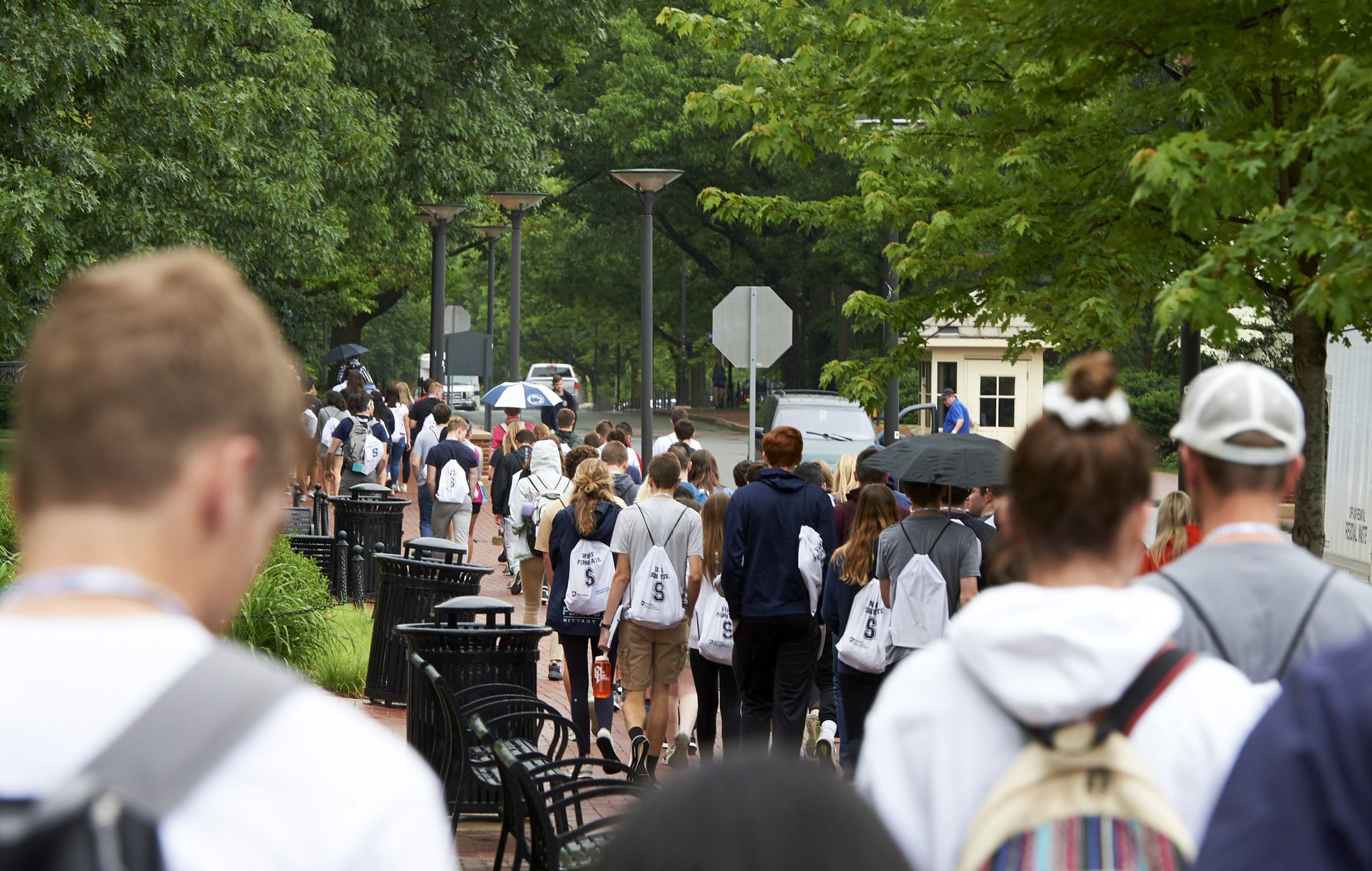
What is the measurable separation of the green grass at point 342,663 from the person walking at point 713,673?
284 cm

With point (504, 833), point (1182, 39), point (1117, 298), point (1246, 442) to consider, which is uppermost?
point (1182, 39)

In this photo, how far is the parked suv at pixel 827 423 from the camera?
2292 cm

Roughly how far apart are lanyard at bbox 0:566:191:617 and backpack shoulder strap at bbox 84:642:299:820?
0.07 metres

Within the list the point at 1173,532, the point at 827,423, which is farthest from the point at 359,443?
the point at 1173,532

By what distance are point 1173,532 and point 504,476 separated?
9451 mm

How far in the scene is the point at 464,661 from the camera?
7957 mm

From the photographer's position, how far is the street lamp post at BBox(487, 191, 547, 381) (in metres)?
25.1

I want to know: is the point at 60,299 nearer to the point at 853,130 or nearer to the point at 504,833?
the point at 504,833

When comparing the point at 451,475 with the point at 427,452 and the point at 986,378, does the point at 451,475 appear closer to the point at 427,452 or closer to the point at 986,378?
the point at 427,452

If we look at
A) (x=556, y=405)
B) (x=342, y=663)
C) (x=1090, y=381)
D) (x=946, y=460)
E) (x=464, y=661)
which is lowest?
(x=342, y=663)

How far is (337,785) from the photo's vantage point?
1.38 m

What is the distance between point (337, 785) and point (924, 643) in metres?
A: 5.88

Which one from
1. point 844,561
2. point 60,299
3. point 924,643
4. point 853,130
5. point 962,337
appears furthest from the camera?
point 962,337

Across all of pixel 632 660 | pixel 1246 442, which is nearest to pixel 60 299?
pixel 1246 442
